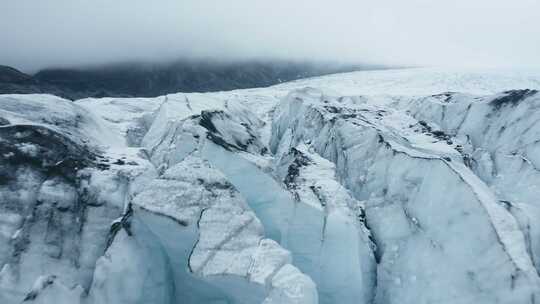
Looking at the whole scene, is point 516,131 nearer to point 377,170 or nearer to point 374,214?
point 377,170

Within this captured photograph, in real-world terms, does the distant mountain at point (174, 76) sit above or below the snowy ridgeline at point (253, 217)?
below

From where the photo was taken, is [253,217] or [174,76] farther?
[174,76]

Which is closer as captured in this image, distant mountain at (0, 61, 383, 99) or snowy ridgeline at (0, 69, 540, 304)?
snowy ridgeline at (0, 69, 540, 304)

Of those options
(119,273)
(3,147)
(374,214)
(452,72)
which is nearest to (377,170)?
(374,214)

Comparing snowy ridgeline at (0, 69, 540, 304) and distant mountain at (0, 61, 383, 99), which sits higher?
snowy ridgeline at (0, 69, 540, 304)

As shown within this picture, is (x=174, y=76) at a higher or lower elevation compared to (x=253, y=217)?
lower
